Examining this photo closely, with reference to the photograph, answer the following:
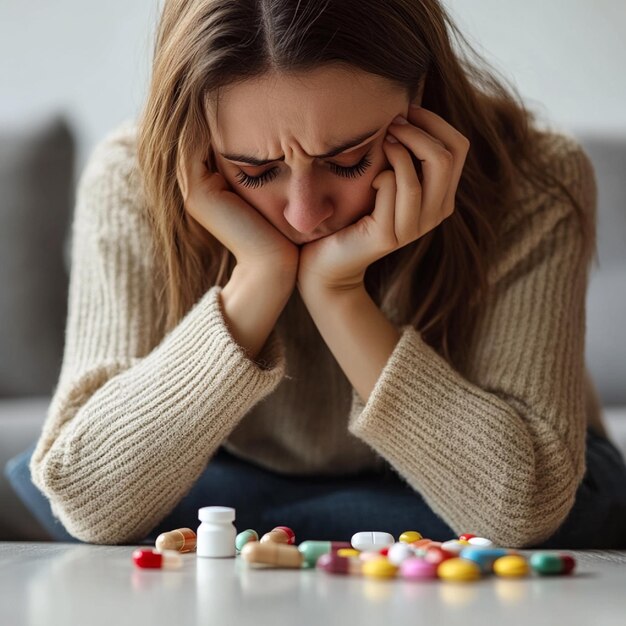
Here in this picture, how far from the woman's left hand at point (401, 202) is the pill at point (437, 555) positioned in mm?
402

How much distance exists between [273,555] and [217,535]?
10 centimetres

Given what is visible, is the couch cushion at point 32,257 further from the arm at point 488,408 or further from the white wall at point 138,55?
the arm at point 488,408

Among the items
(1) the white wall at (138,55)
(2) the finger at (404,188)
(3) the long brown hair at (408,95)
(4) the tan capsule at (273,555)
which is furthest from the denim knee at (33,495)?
(1) the white wall at (138,55)

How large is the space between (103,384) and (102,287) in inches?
6.2

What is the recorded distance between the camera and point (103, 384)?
1.30m

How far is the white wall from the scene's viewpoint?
8.25 ft

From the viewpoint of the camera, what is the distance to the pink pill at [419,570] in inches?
34.3

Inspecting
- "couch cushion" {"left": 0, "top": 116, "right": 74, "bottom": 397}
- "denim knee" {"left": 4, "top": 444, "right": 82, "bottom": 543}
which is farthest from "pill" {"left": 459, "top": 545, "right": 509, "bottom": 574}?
"couch cushion" {"left": 0, "top": 116, "right": 74, "bottom": 397}

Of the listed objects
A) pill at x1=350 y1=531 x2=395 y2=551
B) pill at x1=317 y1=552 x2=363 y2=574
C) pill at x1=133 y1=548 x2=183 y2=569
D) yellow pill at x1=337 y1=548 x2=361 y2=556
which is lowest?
pill at x1=350 y1=531 x2=395 y2=551

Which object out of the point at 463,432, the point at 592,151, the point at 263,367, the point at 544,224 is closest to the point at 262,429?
the point at 263,367

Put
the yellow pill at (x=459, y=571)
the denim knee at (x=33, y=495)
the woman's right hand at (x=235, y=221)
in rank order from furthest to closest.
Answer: the denim knee at (x=33, y=495)
the woman's right hand at (x=235, y=221)
the yellow pill at (x=459, y=571)

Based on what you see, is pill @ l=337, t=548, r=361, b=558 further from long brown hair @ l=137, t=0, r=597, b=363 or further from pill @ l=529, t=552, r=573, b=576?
long brown hair @ l=137, t=0, r=597, b=363

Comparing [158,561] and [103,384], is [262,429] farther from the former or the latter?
[158,561]

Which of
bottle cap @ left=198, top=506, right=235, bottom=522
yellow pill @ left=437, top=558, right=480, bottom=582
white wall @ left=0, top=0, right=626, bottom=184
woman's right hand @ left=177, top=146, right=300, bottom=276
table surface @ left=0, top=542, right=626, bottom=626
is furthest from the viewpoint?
Answer: white wall @ left=0, top=0, right=626, bottom=184
